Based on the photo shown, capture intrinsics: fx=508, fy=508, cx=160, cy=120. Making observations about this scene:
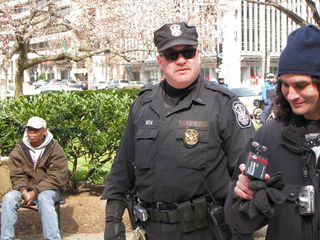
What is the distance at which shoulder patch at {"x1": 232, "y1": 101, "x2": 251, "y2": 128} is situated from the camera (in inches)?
112

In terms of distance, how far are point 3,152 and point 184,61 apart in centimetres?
404

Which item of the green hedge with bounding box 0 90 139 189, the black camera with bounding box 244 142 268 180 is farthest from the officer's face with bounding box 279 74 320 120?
the green hedge with bounding box 0 90 139 189

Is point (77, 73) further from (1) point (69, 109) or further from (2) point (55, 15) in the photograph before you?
(1) point (69, 109)

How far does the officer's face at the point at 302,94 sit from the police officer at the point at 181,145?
90cm

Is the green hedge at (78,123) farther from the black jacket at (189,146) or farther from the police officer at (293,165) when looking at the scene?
the police officer at (293,165)

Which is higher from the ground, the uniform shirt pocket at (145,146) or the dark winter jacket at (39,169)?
the uniform shirt pocket at (145,146)

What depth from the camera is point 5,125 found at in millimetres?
6168

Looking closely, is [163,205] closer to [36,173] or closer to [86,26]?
[36,173]

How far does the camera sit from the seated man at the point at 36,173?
5.14m

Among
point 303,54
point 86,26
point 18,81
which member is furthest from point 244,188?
point 18,81

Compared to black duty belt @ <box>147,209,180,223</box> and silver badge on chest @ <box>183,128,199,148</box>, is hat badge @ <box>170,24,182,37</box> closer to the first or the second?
silver badge on chest @ <box>183,128,199,148</box>

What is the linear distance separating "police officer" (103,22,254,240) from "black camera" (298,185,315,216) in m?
0.93

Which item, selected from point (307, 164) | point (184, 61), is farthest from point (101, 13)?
point (307, 164)

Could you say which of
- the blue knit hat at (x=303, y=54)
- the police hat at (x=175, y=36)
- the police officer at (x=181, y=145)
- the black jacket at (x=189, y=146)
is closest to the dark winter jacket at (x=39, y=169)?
the police officer at (x=181, y=145)
